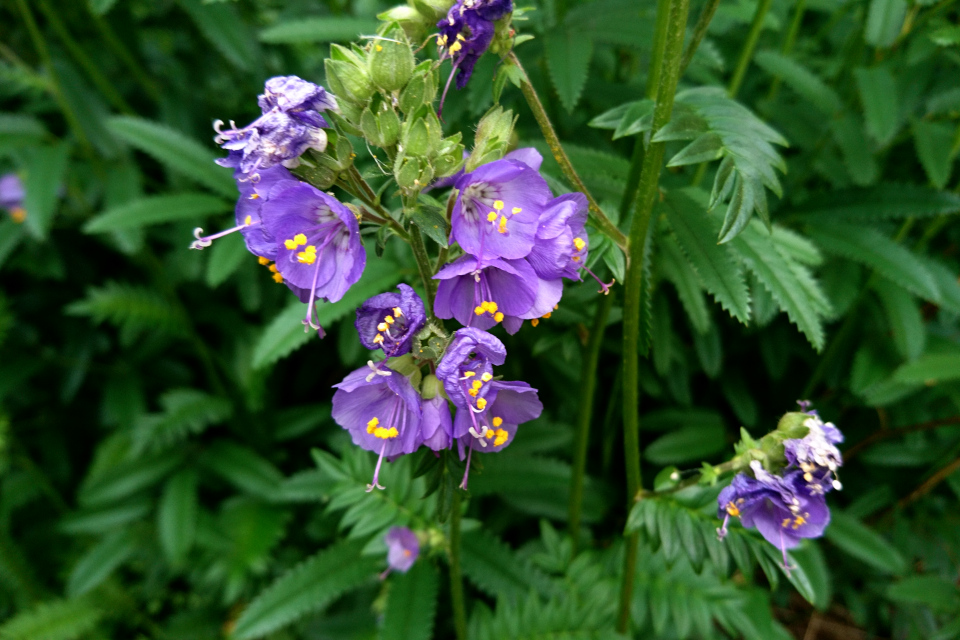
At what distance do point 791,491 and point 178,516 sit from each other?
7.13 ft

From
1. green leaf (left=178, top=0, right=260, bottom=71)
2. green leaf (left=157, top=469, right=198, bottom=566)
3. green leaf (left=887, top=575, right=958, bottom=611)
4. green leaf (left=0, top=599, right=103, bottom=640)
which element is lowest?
green leaf (left=0, top=599, right=103, bottom=640)

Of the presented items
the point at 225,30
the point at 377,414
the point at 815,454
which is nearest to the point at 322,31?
the point at 225,30

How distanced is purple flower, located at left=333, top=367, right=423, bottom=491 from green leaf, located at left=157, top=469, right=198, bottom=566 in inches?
60.6

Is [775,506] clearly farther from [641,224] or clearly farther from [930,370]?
[930,370]

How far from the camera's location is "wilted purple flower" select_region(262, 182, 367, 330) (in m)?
1.08

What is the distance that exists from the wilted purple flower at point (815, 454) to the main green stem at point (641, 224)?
0.36m

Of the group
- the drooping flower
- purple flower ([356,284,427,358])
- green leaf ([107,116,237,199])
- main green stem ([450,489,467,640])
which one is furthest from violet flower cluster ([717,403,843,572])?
the drooping flower

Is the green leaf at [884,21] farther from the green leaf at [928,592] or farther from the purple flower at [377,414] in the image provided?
the purple flower at [377,414]

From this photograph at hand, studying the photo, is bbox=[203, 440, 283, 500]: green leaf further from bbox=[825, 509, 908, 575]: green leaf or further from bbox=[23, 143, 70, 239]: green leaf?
bbox=[825, 509, 908, 575]: green leaf

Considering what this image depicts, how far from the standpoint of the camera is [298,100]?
3.50 feet

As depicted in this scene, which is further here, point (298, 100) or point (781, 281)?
point (781, 281)

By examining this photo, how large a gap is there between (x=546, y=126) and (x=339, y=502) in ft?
3.80

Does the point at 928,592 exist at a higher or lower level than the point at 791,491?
lower

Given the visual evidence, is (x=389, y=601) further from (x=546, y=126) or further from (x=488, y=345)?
(x=546, y=126)
